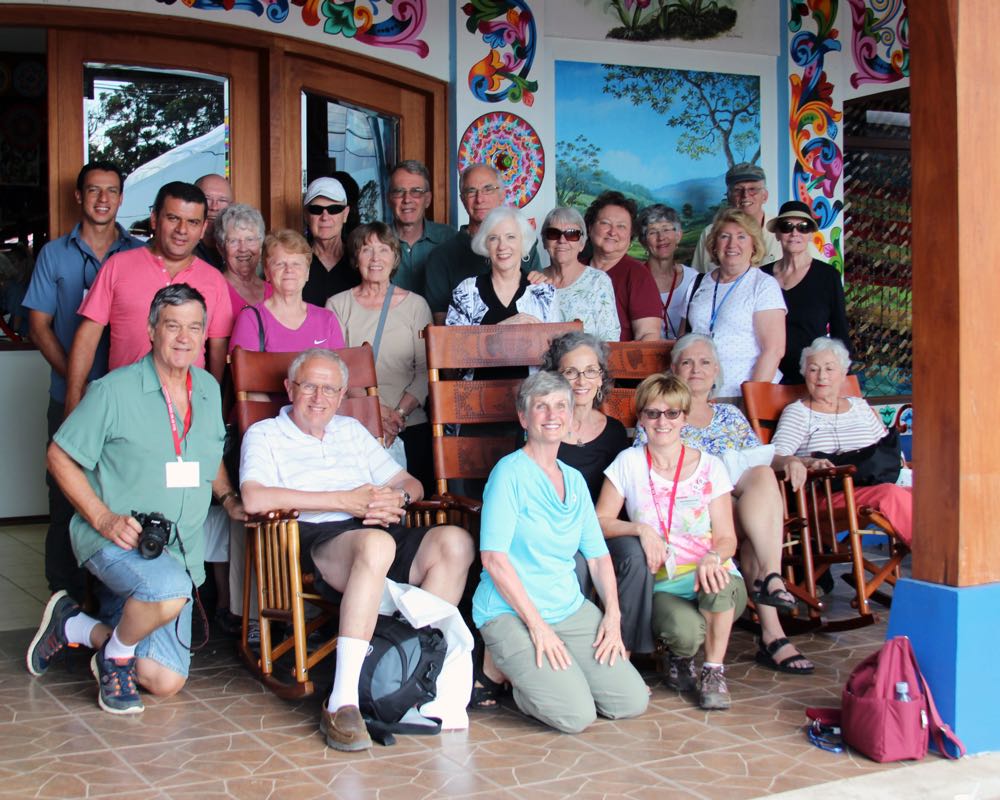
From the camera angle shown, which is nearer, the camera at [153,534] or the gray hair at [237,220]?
the camera at [153,534]

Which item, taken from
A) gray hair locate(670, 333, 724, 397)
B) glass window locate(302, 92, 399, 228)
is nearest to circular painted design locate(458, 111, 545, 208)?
glass window locate(302, 92, 399, 228)

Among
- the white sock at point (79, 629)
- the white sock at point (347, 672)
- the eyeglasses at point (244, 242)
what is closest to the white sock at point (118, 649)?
the white sock at point (79, 629)

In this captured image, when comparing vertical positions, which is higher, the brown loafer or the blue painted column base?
the blue painted column base

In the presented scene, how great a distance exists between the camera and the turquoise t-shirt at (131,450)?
3779mm

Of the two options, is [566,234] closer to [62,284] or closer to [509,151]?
[509,151]

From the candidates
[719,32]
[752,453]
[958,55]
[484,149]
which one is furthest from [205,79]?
[958,55]

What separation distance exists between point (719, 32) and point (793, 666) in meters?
4.13

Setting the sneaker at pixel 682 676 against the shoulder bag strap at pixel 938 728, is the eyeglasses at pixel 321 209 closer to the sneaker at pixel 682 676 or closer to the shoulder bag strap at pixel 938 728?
the sneaker at pixel 682 676

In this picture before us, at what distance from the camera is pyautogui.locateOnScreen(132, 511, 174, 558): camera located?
369 cm

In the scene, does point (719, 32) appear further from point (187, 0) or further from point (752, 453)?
point (752, 453)

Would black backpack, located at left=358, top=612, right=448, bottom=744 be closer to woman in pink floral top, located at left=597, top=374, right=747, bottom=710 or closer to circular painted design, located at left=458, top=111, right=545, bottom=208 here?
Answer: woman in pink floral top, located at left=597, top=374, right=747, bottom=710

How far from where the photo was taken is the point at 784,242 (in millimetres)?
5352

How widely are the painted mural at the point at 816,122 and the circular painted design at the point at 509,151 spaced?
1702 mm

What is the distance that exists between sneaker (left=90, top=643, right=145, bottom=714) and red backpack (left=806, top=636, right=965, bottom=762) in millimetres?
2075
